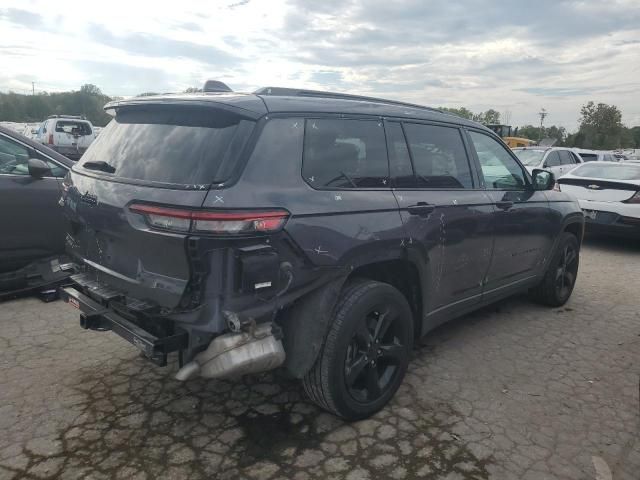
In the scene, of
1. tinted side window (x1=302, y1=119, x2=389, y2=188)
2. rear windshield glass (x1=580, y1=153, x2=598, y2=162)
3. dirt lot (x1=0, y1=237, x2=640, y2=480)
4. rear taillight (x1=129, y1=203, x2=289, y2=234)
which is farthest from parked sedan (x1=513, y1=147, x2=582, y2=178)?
rear taillight (x1=129, y1=203, x2=289, y2=234)

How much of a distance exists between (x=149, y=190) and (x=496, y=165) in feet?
9.88

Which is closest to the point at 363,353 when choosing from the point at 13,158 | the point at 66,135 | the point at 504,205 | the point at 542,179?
the point at 504,205

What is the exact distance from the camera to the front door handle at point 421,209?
3.24 m

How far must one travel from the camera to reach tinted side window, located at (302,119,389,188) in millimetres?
2803

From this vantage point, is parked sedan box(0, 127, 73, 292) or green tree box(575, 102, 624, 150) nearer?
parked sedan box(0, 127, 73, 292)

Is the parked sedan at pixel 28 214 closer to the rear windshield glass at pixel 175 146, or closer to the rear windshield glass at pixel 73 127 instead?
the rear windshield glass at pixel 175 146

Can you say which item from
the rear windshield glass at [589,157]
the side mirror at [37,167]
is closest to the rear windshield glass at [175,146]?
the side mirror at [37,167]

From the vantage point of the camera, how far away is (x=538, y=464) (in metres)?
2.71

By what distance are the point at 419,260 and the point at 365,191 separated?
0.64 meters

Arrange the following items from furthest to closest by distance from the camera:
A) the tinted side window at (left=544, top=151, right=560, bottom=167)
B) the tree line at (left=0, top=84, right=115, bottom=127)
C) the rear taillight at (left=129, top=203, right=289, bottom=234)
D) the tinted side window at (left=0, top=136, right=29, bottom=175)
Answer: the tree line at (left=0, top=84, right=115, bottom=127), the tinted side window at (left=544, top=151, right=560, bottom=167), the tinted side window at (left=0, top=136, right=29, bottom=175), the rear taillight at (left=129, top=203, right=289, bottom=234)

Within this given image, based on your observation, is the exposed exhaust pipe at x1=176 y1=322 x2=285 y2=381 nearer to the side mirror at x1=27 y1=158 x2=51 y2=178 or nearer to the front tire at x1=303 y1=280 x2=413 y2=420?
the front tire at x1=303 y1=280 x2=413 y2=420

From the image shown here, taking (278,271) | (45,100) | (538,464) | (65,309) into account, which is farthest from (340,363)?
(45,100)

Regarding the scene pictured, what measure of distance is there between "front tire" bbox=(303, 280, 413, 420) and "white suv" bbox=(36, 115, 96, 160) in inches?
653

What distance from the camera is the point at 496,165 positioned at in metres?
4.38
